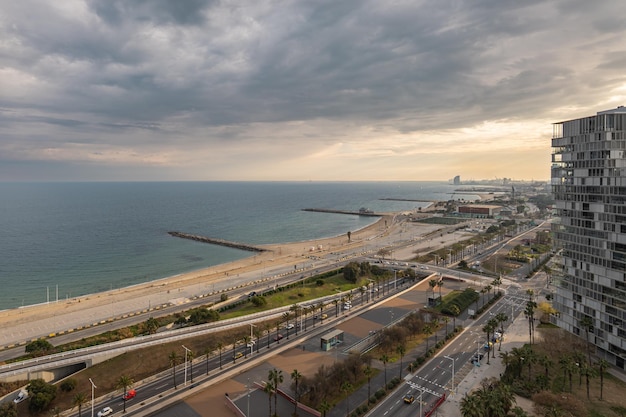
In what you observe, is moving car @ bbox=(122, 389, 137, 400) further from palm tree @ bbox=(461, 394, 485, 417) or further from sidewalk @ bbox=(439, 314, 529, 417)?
palm tree @ bbox=(461, 394, 485, 417)

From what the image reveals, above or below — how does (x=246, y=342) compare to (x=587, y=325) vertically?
below

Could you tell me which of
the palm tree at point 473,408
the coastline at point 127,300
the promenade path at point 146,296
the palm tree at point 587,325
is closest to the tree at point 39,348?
the promenade path at point 146,296

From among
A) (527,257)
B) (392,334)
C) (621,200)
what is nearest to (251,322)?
(392,334)

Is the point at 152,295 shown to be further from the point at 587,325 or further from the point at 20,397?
the point at 587,325

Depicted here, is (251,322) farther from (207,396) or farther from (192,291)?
(192,291)

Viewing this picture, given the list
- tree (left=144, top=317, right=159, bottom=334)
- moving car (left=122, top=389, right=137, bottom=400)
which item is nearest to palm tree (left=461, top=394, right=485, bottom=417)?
moving car (left=122, top=389, right=137, bottom=400)

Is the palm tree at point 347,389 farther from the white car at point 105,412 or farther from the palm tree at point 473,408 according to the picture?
the white car at point 105,412

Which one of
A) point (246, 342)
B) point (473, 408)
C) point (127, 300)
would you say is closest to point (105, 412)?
point (246, 342)
